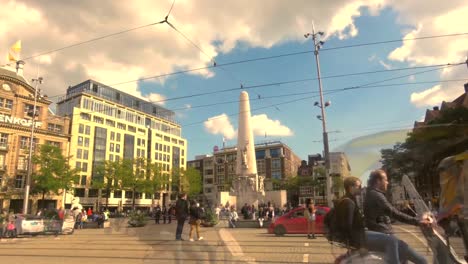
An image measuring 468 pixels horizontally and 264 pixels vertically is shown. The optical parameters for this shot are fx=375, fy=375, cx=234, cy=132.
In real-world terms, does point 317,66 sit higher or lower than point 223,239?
higher

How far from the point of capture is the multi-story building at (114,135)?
3258 inches

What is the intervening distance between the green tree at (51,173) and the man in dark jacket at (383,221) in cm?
5686

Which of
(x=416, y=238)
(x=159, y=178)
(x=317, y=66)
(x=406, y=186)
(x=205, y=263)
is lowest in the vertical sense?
(x=205, y=263)

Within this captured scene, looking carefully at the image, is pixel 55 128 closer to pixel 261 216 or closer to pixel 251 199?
pixel 251 199

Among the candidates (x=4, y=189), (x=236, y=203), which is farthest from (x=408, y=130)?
(x=4, y=189)

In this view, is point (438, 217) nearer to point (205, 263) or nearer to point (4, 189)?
point (205, 263)

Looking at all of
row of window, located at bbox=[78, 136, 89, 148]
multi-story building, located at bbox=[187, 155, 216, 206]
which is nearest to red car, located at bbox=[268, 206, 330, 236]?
row of window, located at bbox=[78, 136, 89, 148]

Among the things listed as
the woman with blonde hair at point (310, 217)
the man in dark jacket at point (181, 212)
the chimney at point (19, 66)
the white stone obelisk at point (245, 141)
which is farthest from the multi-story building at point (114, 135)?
the man in dark jacket at point (181, 212)

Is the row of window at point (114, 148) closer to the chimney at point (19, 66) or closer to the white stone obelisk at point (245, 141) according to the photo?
the chimney at point (19, 66)

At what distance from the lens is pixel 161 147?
105 m

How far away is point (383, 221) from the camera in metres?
4.69

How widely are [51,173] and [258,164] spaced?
66459mm

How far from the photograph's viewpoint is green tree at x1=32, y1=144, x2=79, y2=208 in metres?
54.0

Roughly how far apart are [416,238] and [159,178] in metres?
78.5
